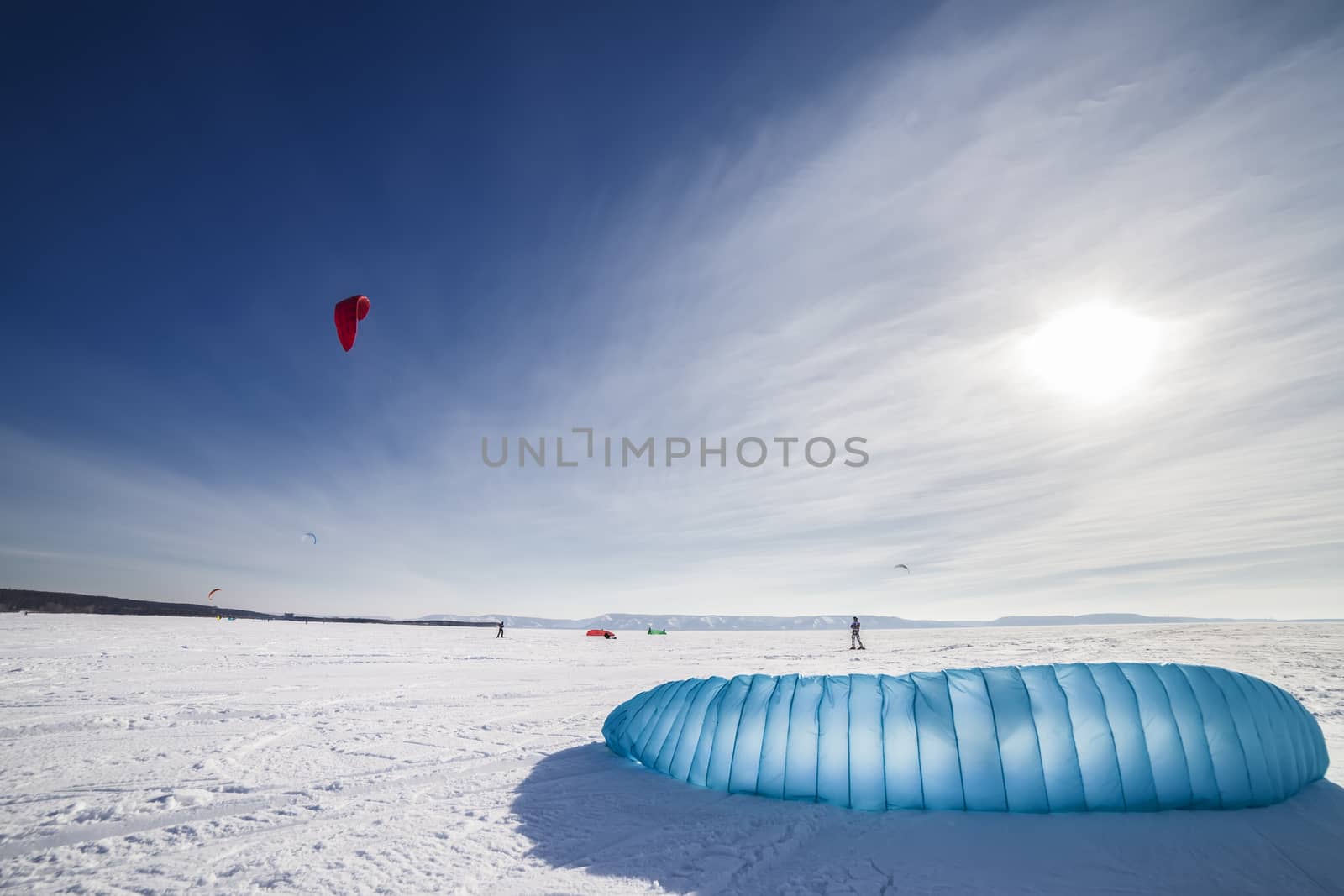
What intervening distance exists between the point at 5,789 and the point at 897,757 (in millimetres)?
8263

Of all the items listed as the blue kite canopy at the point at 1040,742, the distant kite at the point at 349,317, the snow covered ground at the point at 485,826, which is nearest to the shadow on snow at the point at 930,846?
the snow covered ground at the point at 485,826

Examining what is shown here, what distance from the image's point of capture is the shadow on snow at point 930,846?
391 centimetres

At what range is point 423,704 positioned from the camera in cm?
1078

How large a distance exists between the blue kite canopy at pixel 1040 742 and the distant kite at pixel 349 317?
1164 centimetres

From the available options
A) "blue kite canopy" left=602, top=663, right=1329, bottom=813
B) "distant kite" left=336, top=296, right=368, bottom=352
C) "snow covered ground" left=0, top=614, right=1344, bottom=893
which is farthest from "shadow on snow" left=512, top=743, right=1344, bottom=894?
"distant kite" left=336, top=296, right=368, bottom=352

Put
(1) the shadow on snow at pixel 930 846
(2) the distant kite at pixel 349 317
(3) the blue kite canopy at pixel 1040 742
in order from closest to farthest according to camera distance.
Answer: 1. (1) the shadow on snow at pixel 930 846
2. (3) the blue kite canopy at pixel 1040 742
3. (2) the distant kite at pixel 349 317

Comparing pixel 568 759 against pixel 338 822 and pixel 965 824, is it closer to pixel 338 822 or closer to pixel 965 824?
pixel 338 822

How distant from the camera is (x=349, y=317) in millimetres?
13156

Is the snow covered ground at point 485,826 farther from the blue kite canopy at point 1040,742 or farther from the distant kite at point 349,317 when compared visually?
the distant kite at point 349,317

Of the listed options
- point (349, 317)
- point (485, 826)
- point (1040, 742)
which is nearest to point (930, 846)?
point (1040, 742)

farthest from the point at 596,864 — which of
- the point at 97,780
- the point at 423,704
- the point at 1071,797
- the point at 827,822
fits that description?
the point at 423,704

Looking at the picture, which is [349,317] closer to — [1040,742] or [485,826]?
[485,826]

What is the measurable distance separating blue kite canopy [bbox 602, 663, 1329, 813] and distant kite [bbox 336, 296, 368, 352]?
11.6 m

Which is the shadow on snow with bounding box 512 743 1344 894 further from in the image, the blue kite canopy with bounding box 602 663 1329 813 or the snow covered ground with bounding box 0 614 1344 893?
the blue kite canopy with bounding box 602 663 1329 813
